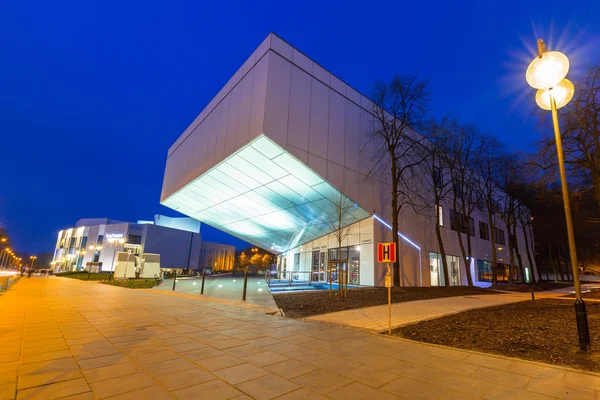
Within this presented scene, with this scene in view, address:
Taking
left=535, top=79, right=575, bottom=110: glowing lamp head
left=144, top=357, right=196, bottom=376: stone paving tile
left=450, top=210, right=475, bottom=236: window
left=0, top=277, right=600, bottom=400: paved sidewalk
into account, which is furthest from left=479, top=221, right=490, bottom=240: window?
left=144, top=357, right=196, bottom=376: stone paving tile

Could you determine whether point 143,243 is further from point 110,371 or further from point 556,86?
point 556,86

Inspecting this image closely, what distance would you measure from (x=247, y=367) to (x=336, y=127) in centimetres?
1916

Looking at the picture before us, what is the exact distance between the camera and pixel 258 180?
22.5m

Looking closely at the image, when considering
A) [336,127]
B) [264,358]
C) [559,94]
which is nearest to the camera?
[264,358]

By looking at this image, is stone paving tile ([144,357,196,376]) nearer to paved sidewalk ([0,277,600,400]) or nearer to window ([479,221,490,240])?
paved sidewalk ([0,277,600,400])

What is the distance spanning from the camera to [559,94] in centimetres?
677

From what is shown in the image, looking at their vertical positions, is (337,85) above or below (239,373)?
above

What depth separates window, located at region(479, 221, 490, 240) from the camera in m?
35.2

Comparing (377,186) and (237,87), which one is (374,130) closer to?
(377,186)

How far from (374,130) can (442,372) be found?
70.6ft

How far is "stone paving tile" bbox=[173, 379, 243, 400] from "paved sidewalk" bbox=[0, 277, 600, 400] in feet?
0.04

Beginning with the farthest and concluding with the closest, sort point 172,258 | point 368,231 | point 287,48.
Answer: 1. point 172,258
2. point 368,231
3. point 287,48

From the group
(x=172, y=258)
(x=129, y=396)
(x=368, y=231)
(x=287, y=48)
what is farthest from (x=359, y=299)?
(x=172, y=258)

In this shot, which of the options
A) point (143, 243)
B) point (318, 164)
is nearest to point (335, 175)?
point (318, 164)
